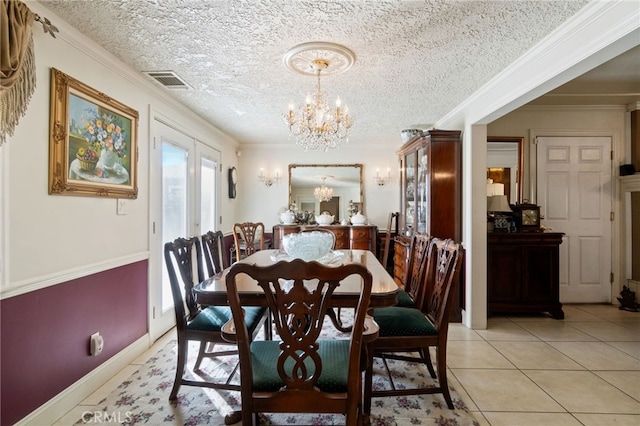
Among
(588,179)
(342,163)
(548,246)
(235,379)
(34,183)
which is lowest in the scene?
(235,379)

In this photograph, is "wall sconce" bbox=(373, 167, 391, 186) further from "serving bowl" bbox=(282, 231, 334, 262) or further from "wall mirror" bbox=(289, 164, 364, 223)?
"serving bowl" bbox=(282, 231, 334, 262)

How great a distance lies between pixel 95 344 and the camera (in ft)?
6.73

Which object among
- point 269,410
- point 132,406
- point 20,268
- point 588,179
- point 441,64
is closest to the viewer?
point 269,410

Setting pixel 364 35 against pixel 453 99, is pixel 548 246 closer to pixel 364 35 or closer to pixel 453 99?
pixel 453 99

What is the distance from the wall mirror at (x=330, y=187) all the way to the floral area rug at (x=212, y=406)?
3.32m

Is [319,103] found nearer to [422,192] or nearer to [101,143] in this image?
[101,143]

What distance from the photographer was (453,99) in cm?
321

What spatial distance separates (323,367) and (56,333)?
1.62 m

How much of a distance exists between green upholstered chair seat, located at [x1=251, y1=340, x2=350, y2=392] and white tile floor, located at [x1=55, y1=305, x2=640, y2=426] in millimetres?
1071

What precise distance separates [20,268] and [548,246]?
14.9 ft

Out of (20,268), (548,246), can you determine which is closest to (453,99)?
(548,246)

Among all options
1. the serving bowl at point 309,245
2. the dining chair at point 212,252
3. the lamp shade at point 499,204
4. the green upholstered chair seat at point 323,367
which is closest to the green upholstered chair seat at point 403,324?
the green upholstered chair seat at point 323,367

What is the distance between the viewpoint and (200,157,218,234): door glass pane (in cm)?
404

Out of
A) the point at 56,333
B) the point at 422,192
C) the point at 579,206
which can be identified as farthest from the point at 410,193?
the point at 56,333
